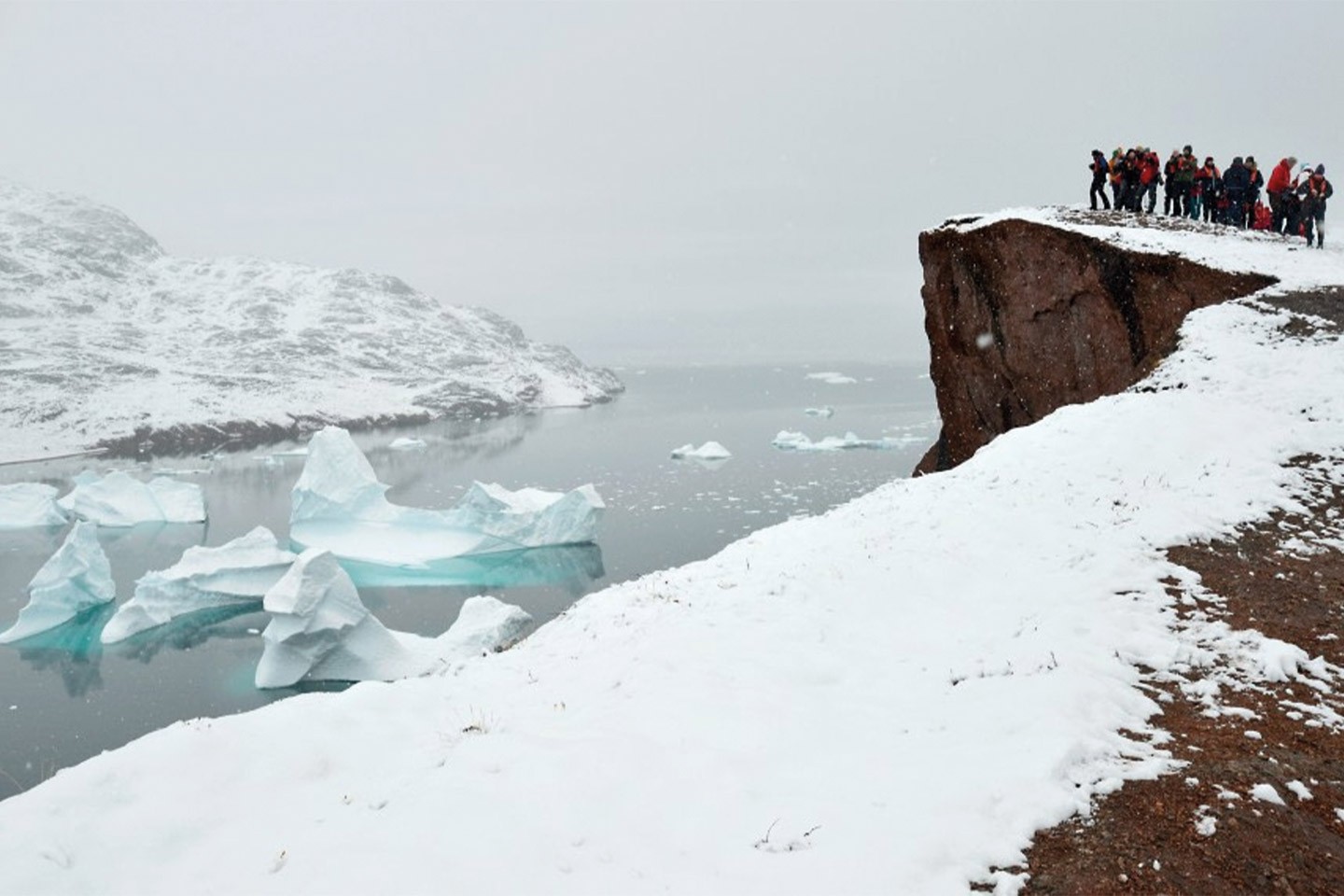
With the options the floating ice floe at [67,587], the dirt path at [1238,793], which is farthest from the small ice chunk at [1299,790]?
the floating ice floe at [67,587]

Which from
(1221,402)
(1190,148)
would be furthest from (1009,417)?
(1221,402)

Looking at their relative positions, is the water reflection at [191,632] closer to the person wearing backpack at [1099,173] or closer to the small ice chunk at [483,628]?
the small ice chunk at [483,628]

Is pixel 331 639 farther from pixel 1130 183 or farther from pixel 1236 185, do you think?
pixel 1236 185

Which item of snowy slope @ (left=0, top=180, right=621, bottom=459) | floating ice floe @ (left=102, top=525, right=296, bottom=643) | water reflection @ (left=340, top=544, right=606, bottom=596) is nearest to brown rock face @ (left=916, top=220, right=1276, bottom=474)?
water reflection @ (left=340, top=544, right=606, bottom=596)

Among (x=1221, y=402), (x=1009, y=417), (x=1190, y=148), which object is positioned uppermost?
(x=1190, y=148)

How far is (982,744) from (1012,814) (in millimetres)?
872

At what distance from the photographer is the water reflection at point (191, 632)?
2705 cm

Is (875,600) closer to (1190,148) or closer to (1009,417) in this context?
(1009,417)

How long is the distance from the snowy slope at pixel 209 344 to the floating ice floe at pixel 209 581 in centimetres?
6921

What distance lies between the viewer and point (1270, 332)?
14961mm

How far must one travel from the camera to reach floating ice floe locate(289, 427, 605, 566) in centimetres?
3816

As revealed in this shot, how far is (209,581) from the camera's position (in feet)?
100.0

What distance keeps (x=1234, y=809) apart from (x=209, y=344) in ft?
471

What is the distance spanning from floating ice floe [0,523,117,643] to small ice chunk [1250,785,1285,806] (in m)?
33.3
